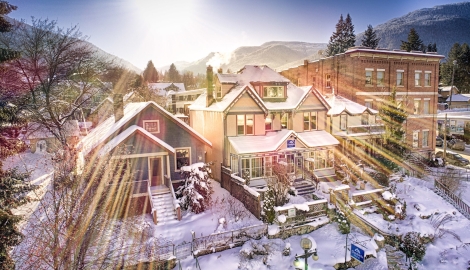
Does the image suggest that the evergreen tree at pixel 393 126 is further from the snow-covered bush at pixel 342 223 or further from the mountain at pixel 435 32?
the mountain at pixel 435 32

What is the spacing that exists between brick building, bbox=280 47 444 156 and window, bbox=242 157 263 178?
1518 centimetres

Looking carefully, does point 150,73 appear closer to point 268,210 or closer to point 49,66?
point 49,66

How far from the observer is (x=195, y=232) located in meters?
16.1

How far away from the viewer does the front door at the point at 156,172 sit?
20719mm

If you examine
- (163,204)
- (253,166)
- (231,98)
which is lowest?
(163,204)

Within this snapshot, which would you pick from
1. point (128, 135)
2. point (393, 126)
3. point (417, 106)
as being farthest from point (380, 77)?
point (128, 135)

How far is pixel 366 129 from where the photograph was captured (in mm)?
29469

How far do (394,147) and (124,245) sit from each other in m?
26.7

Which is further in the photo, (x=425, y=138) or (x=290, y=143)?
(x=425, y=138)

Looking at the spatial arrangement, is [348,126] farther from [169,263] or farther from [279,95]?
[169,263]

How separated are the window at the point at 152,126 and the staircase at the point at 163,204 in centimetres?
436

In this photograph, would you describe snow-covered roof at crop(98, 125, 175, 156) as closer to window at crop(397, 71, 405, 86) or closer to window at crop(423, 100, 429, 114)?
window at crop(397, 71, 405, 86)

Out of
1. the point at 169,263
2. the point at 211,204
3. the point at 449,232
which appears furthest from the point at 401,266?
the point at 169,263

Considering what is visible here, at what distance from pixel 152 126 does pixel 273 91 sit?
1199 cm
